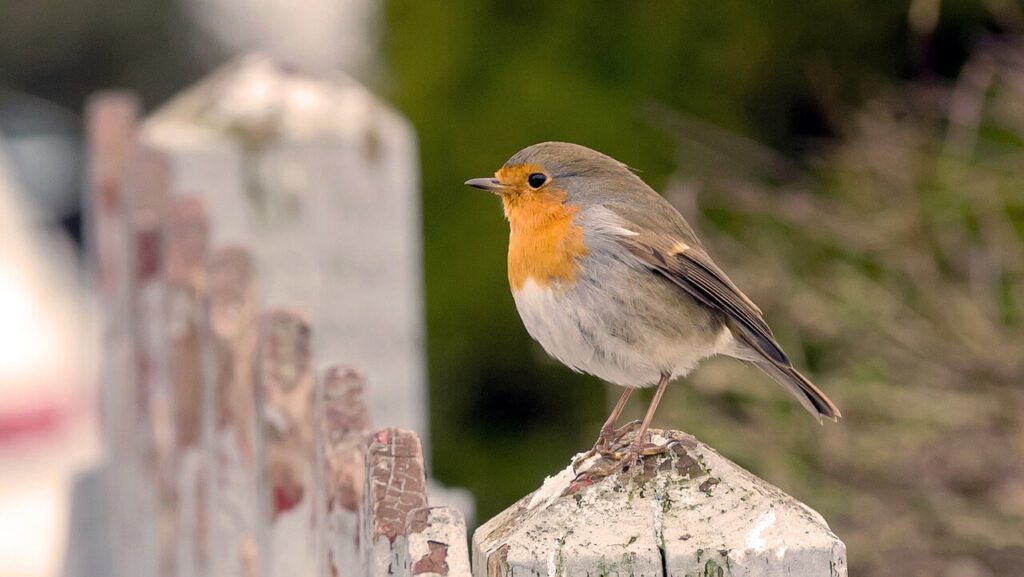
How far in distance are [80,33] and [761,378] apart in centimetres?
1574

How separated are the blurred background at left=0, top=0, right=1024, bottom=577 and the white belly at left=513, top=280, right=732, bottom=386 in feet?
4.31

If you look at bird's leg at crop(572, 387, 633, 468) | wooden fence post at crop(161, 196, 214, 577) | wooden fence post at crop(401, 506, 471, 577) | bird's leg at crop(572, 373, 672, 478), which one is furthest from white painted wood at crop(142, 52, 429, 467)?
wooden fence post at crop(401, 506, 471, 577)

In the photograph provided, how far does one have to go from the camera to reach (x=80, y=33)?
1827 centimetres

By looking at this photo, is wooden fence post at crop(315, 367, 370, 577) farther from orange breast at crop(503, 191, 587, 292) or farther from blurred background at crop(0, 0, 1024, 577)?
blurred background at crop(0, 0, 1024, 577)

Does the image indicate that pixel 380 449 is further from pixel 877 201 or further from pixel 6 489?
pixel 6 489

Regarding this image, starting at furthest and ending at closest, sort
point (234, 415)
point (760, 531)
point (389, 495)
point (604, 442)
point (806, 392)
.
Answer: point (806, 392) → point (234, 415) → point (604, 442) → point (389, 495) → point (760, 531)

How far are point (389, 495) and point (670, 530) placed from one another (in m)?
0.28

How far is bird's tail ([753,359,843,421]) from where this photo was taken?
2.11 m

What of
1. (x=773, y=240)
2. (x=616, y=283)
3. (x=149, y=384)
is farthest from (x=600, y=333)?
(x=773, y=240)

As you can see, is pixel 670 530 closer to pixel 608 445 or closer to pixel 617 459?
pixel 617 459

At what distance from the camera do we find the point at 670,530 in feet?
3.89

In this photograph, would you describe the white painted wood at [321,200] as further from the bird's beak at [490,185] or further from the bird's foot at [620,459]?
the bird's foot at [620,459]

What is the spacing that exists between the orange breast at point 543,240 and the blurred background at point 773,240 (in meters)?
1.11

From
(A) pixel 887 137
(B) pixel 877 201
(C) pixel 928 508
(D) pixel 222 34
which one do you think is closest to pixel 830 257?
(B) pixel 877 201
